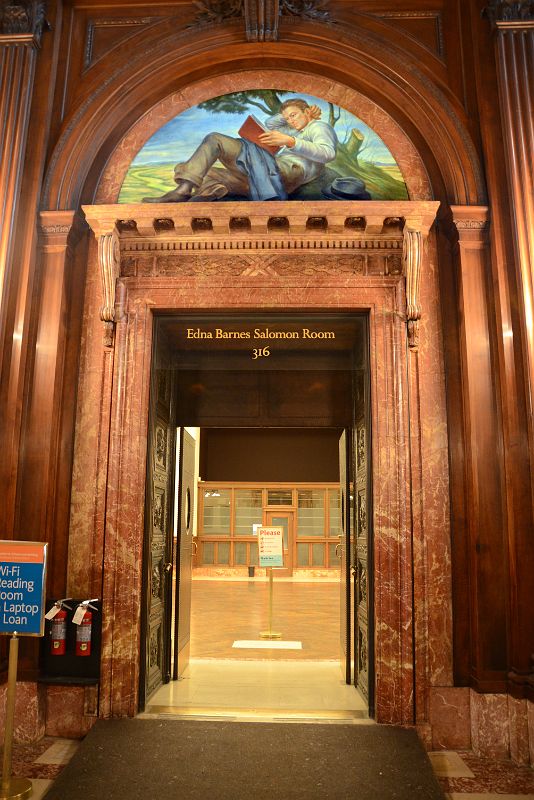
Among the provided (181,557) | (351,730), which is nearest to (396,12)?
(181,557)

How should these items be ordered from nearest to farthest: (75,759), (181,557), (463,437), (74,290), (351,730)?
1. (75,759)
2. (351,730)
3. (463,437)
4. (74,290)
5. (181,557)

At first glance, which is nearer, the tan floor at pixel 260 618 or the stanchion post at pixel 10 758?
the stanchion post at pixel 10 758

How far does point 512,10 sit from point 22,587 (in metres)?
5.95

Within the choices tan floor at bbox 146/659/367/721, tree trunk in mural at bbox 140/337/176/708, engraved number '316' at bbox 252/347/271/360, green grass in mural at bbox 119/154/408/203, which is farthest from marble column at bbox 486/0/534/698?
tree trunk in mural at bbox 140/337/176/708

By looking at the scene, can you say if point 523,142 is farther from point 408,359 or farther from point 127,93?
point 127,93

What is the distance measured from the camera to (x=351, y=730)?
471 cm

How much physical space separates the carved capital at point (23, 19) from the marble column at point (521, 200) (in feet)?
13.0

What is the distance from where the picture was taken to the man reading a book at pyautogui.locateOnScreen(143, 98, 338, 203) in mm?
5793

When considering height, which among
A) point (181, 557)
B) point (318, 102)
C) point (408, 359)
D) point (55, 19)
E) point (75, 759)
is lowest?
point (75, 759)

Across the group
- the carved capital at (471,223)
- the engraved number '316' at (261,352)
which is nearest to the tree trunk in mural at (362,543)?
the engraved number '316' at (261,352)

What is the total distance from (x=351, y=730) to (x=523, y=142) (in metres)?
4.76

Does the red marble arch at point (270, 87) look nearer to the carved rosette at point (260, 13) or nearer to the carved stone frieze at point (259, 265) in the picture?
the carved rosette at point (260, 13)

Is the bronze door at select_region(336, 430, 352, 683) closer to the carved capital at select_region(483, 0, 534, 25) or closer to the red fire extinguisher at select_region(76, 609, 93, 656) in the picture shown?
the red fire extinguisher at select_region(76, 609, 93, 656)

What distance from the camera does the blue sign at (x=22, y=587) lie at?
3.94 m
